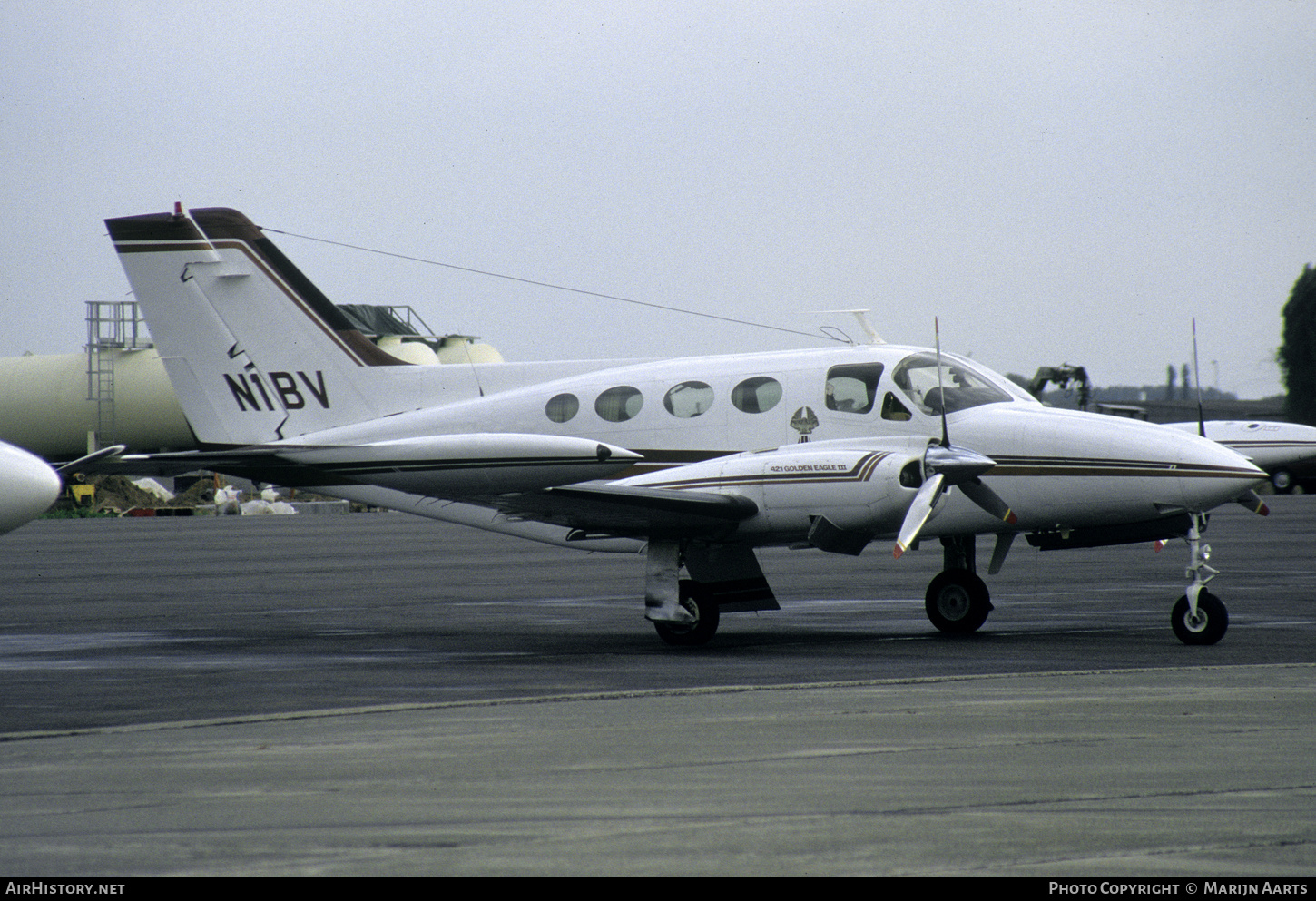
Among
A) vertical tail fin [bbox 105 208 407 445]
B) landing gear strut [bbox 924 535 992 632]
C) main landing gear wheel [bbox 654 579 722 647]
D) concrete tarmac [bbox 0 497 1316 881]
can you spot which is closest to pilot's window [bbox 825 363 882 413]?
landing gear strut [bbox 924 535 992 632]

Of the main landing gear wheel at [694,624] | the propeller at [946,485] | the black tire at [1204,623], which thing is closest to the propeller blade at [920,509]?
the propeller at [946,485]

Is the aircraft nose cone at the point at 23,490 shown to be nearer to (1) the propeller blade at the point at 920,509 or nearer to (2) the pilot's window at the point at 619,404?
(2) the pilot's window at the point at 619,404

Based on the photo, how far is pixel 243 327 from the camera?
18328 millimetres

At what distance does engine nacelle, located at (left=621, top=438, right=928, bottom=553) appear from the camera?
13875 millimetres

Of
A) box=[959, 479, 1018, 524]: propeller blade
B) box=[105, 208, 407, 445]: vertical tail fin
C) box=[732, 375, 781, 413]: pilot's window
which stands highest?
box=[105, 208, 407, 445]: vertical tail fin

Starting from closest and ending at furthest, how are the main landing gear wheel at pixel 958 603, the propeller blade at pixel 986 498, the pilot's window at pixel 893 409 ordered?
→ 1. the propeller blade at pixel 986 498
2. the main landing gear wheel at pixel 958 603
3. the pilot's window at pixel 893 409

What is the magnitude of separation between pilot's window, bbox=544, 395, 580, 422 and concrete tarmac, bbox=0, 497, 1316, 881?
232 cm

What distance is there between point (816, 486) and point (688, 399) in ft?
7.57

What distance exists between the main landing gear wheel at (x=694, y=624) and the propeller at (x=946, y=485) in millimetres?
1897

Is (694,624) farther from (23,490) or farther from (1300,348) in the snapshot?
(1300,348)

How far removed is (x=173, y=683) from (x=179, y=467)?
477cm

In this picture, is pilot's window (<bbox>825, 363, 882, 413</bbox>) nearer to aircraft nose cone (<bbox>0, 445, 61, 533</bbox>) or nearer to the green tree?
aircraft nose cone (<bbox>0, 445, 61, 533</bbox>)

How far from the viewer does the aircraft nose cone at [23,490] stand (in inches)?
404
